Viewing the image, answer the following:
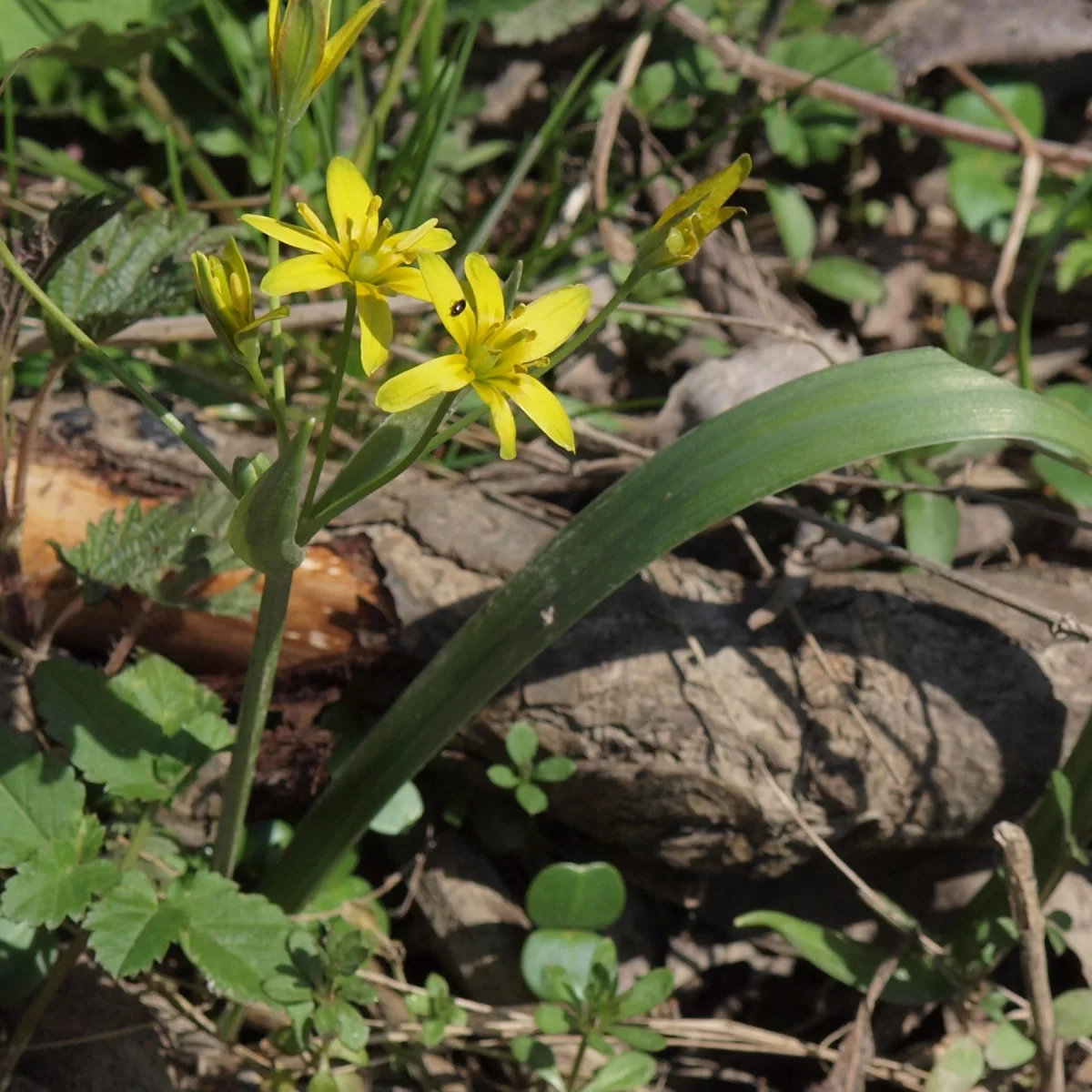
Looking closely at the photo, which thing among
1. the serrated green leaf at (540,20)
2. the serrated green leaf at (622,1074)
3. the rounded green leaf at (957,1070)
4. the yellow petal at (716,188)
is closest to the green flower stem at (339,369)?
the yellow petal at (716,188)

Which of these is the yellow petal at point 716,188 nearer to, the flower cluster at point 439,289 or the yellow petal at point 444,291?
the flower cluster at point 439,289

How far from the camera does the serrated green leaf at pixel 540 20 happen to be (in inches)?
110

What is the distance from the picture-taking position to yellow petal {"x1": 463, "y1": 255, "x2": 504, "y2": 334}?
3.70ft

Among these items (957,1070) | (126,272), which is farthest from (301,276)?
(957,1070)

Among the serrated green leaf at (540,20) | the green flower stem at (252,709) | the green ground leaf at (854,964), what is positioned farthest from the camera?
the serrated green leaf at (540,20)

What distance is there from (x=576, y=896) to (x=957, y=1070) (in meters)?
0.66

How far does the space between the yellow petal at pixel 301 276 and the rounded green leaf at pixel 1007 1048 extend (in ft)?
5.03

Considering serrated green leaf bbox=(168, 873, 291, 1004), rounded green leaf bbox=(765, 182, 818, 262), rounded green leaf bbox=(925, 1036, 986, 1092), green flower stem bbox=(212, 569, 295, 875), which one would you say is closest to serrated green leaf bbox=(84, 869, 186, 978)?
serrated green leaf bbox=(168, 873, 291, 1004)

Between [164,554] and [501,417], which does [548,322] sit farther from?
[164,554]

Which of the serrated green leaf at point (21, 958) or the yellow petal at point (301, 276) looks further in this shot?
the serrated green leaf at point (21, 958)

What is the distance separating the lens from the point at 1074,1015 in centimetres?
172

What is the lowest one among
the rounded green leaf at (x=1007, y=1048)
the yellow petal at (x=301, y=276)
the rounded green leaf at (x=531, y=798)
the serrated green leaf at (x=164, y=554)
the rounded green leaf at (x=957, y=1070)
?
the rounded green leaf at (x=957, y=1070)

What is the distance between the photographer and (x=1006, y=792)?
72.4 inches

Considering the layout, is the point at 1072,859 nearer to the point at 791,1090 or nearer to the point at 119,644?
the point at 791,1090
